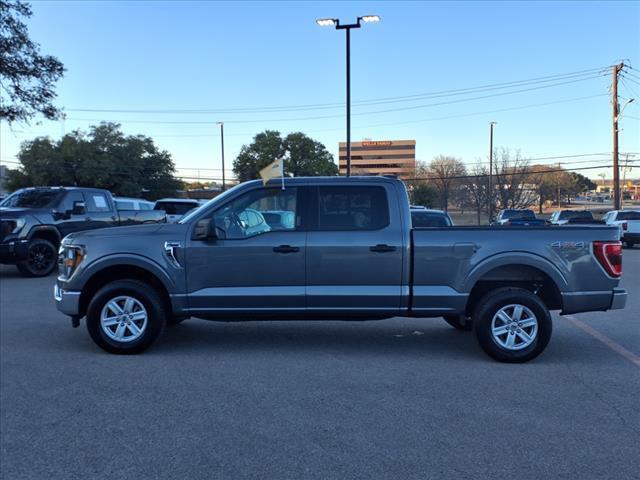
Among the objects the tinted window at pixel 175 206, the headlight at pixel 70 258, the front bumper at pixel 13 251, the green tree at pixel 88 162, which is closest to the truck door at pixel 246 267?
the headlight at pixel 70 258

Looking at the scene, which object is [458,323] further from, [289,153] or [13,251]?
[289,153]

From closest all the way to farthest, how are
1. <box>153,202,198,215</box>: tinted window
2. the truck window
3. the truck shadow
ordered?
the truck shadow
the truck window
<box>153,202,198,215</box>: tinted window

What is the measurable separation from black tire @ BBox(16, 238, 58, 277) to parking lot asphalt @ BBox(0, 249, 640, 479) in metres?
5.72

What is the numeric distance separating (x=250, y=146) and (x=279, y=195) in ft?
201

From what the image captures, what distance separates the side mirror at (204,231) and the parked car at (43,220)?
7908 millimetres

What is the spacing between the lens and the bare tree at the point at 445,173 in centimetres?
4753

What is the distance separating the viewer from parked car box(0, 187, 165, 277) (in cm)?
1185

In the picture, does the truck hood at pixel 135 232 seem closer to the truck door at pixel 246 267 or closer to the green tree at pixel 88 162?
the truck door at pixel 246 267

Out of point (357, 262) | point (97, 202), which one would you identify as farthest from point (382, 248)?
point (97, 202)

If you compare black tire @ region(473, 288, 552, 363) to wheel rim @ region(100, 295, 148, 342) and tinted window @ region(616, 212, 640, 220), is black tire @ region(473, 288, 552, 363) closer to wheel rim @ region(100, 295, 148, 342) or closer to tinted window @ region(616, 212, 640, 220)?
wheel rim @ region(100, 295, 148, 342)

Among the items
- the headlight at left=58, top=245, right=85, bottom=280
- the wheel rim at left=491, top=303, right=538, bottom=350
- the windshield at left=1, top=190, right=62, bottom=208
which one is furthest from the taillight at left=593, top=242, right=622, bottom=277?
the windshield at left=1, top=190, right=62, bottom=208

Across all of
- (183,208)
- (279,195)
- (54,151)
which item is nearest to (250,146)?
(54,151)

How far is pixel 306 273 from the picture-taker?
5.89 m

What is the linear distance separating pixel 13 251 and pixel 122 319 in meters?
7.28
